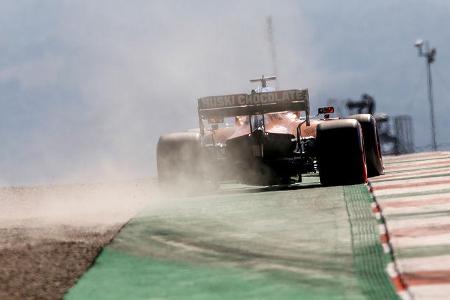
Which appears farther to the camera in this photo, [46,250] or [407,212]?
[407,212]

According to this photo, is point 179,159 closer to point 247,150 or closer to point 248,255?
point 247,150

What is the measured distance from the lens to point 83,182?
28.0 m

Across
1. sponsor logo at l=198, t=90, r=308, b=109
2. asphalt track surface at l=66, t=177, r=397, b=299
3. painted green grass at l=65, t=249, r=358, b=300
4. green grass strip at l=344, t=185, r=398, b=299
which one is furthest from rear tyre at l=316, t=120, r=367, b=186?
painted green grass at l=65, t=249, r=358, b=300

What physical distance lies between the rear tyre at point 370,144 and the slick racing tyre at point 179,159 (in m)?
3.53

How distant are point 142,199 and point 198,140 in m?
2.04

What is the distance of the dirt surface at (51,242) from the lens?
8.71 metres

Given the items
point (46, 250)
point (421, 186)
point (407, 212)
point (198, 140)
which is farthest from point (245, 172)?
point (46, 250)

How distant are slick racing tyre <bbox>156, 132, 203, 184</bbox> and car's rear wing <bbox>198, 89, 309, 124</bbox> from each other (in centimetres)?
64

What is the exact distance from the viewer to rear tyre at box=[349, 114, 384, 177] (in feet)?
57.4

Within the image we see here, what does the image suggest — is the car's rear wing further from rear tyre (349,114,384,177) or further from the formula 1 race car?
rear tyre (349,114,384,177)

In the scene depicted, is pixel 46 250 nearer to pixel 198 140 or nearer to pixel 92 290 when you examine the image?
pixel 92 290

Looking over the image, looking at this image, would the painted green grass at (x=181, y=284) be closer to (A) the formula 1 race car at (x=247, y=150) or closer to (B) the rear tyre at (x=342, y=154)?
(B) the rear tyre at (x=342, y=154)

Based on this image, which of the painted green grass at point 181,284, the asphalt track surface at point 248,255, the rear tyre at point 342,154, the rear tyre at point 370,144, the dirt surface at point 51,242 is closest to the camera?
the painted green grass at point 181,284

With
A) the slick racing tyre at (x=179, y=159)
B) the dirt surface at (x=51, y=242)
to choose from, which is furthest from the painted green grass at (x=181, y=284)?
the slick racing tyre at (x=179, y=159)
